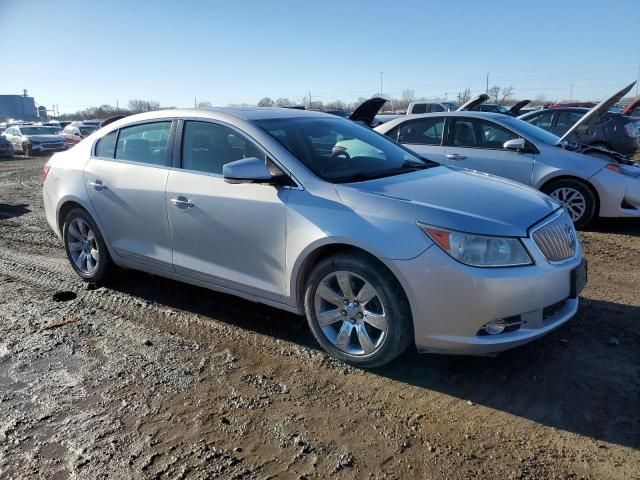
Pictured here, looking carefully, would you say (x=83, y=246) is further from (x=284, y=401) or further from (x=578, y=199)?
(x=578, y=199)

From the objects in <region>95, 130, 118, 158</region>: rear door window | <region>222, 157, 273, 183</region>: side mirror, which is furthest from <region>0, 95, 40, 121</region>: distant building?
<region>222, 157, 273, 183</region>: side mirror

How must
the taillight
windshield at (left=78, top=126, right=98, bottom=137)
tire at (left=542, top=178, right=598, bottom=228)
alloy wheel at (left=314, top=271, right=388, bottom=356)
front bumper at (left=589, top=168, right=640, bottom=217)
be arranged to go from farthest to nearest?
windshield at (left=78, top=126, right=98, bottom=137) → the taillight → tire at (left=542, top=178, right=598, bottom=228) → front bumper at (left=589, top=168, right=640, bottom=217) → alloy wheel at (left=314, top=271, right=388, bottom=356)

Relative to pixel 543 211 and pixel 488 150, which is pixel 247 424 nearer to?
pixel 543 211

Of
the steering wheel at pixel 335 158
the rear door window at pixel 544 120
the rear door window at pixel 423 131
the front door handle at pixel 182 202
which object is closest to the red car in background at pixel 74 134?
the rear door window at pixel 544 120

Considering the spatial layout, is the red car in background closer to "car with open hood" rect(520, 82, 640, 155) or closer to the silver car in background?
"car with open hood" rect(520, 82, 640, 155)

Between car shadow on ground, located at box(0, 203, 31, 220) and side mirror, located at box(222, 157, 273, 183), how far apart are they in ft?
22.7

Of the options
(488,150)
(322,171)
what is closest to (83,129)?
(488,150)

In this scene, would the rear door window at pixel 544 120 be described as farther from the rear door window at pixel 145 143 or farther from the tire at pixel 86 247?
the tire at pixel 86 247

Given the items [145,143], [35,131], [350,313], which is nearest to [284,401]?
[350,313]

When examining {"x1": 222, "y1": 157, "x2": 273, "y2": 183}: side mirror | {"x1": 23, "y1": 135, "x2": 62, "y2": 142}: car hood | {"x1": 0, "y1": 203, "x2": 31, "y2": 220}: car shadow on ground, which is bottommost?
{"x1": 0, "y1": 203, "x2": 31, "y2": 220}: car shadow on ground

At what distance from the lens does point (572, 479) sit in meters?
2.45

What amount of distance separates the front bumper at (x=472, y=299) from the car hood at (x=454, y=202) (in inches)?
7.7

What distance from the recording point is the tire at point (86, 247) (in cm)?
500

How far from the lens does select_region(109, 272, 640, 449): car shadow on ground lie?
2910mm
